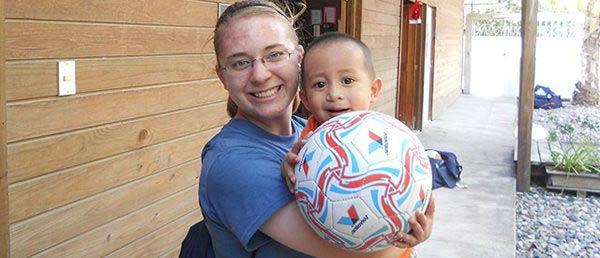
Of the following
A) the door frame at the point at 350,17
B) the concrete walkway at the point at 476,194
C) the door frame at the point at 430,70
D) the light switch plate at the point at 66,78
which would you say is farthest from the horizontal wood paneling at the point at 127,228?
the door frame at the point at 430,70

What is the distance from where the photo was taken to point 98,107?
2676mm

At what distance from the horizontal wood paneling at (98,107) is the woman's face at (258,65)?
3.49ft

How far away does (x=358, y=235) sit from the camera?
1257mm

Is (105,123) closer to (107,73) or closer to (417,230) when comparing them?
(107,73)

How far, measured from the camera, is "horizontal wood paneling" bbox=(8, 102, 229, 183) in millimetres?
2283

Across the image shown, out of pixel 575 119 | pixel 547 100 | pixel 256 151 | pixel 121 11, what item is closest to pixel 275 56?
pixel 256 151

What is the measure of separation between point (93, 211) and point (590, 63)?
Result: 45.9 ft

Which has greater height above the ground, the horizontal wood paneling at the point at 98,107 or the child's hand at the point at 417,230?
the horizontal wood paneling at the point at 98,107

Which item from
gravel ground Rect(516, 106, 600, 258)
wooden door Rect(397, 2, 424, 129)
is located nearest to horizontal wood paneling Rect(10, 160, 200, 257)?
gravel ground Rect(516, 106, 600, 258)

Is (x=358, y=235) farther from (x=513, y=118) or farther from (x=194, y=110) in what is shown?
(x=513, y=118)

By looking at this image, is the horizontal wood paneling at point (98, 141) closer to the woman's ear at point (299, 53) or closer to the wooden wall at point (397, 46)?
the woman's ear at point (299, 53)

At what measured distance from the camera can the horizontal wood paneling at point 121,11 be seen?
7.46ft

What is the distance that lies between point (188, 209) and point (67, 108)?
1.22 meters

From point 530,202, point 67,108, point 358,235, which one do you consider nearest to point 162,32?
point 67,108
